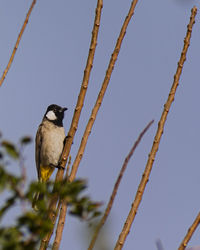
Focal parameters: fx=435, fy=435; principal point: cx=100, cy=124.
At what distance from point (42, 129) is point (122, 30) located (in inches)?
165

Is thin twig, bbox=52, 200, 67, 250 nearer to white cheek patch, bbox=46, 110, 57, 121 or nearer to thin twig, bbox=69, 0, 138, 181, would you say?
thin twig, bbox=69, 0, 138, 181

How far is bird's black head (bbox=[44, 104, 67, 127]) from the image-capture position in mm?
6673

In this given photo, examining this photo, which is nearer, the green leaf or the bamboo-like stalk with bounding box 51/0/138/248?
the green leaf

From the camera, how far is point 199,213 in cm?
187

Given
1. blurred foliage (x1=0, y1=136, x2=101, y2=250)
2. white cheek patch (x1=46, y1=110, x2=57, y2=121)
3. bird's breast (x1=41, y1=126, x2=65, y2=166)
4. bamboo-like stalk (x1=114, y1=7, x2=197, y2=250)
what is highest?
white cheek patch (x1=46, y1=110, x2=57, y2=121)

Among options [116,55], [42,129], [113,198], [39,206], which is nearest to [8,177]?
[39,206]

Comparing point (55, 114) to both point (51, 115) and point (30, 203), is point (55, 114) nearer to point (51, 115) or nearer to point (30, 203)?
point (51, 115)

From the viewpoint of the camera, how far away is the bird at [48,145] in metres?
6.08

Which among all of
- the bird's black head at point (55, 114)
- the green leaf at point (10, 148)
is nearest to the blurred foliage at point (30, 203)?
the green leaf at point (10, 148)

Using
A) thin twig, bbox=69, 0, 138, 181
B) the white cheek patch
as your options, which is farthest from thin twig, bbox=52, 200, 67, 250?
the white cheek patch

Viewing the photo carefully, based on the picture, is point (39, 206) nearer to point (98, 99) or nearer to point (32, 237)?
point (32, 237)

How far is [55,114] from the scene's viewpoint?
6.89 m

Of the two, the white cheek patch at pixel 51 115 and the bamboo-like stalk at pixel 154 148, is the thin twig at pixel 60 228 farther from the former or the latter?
the white cheek patch at pixel 51 115

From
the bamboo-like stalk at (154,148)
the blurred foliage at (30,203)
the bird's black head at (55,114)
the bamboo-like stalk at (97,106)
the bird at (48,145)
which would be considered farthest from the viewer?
the bird's black head at (55,114)
